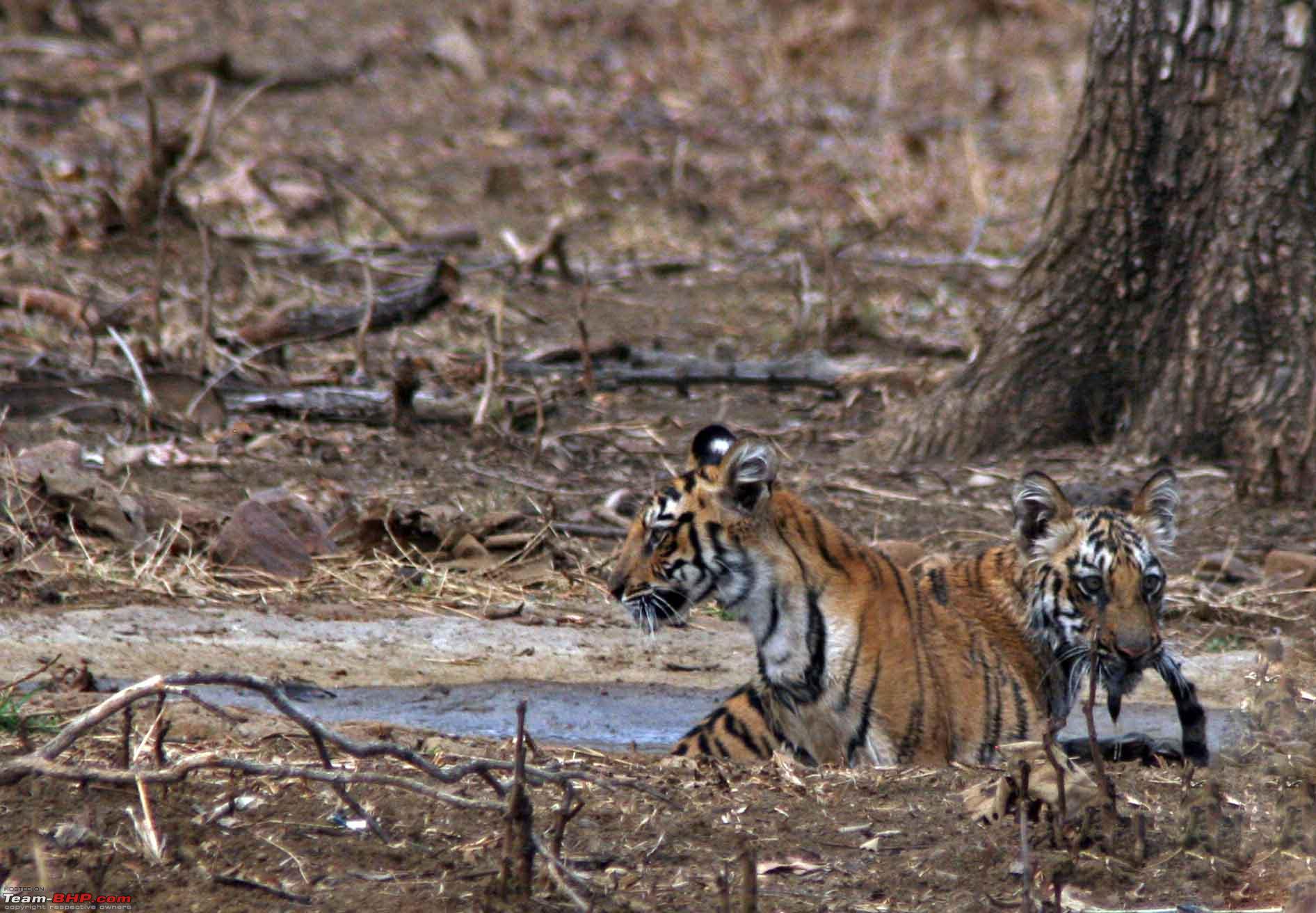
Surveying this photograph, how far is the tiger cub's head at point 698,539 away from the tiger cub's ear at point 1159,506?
1188 millimetres

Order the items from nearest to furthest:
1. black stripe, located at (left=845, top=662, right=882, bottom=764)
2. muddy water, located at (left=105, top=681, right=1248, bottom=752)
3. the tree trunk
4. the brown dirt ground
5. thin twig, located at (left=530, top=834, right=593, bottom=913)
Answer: thin twig, located at (left=530, top=834, right=593, bottom=913), the brown dirt ground, black stripe, located at (left=845, top=662, right=882, bottom=764), muddy water, located at (left=105, top=681, right=1248, bottom=752), the tree trunk

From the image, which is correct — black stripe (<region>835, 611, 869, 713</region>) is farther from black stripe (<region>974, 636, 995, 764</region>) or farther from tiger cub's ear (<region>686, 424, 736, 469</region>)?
tiger cub's ear (<region>686, 424, 736, 469</region>)

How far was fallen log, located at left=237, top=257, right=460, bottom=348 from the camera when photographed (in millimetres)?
8867

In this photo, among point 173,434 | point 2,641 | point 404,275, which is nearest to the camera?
point 2,641

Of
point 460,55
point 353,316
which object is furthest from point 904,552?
point 460,55

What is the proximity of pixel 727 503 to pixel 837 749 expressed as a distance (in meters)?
0.79

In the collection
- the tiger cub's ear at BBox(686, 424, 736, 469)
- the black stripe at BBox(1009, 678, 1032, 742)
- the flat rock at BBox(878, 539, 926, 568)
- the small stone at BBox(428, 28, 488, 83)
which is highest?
the small stone at BBox(428, 28, 488, 83)

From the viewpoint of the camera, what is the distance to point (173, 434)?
26.7ft

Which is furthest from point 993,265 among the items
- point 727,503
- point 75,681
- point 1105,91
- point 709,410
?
point 75,681

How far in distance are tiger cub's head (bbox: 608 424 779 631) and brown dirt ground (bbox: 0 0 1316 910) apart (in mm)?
565

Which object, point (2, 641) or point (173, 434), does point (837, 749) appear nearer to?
point (2, 641)

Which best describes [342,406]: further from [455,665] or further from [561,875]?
[561,875]

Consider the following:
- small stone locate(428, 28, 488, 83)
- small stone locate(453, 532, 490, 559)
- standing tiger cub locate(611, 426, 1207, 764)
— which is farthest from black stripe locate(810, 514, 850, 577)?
small stone locate(428, 28, 488, 83)

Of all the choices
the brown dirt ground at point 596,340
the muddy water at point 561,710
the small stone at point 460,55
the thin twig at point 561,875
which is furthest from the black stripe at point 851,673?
the small stone at point 460,55
